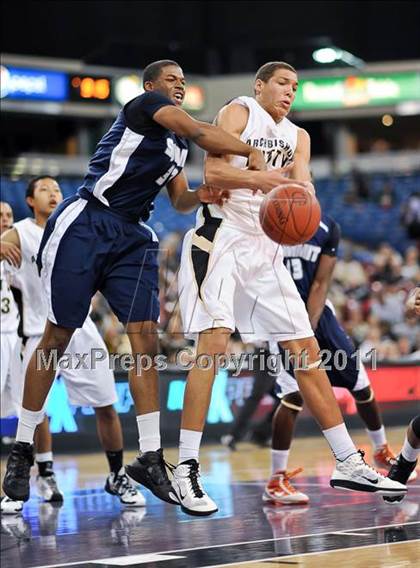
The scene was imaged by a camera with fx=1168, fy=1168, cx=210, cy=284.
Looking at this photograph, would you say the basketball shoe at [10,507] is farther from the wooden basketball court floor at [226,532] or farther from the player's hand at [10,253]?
the player's hand at [10,253]

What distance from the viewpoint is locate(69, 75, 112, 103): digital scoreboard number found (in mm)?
27188

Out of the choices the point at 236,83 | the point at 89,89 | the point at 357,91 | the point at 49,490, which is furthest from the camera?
the point at 357,91

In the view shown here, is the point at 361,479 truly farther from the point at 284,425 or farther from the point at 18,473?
the point at 18,473

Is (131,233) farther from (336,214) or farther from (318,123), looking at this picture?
(318,123)

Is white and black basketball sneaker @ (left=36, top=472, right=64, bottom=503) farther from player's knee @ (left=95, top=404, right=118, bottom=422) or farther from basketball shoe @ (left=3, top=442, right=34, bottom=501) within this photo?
basketball shoe @ (left=3, top=442, right=34, bottom=501)

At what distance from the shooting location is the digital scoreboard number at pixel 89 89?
27188mm

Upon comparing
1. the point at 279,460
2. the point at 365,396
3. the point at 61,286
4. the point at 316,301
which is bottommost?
the point at 279,460

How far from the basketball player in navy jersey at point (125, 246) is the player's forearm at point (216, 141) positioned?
0.36m

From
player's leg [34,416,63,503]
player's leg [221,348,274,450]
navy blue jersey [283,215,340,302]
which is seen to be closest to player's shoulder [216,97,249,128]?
navy blue jersey [283,215,340,302]

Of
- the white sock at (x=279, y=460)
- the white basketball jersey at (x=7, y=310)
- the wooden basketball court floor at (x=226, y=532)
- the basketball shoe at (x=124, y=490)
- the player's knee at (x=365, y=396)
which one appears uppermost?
the white basketball jersey at (x=7, y=310)

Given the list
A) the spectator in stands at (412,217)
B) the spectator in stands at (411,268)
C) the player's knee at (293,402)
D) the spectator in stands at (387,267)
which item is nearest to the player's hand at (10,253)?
the player's knee at (293,402)

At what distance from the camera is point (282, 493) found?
7320 mm

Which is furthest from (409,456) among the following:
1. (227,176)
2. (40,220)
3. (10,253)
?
(40,220)

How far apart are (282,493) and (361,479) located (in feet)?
4.11
